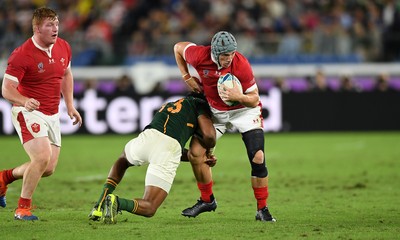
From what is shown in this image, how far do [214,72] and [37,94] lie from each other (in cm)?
194

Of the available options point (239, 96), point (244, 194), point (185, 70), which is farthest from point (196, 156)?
point (244, 194)

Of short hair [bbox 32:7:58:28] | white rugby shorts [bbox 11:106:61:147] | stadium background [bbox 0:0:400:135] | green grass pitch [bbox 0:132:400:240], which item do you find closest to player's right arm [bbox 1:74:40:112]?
white rugby shorts [bbox 11:106:61:147]

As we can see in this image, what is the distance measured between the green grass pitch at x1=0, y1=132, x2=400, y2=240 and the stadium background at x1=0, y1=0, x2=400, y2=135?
1.11m

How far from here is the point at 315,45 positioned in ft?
75.4

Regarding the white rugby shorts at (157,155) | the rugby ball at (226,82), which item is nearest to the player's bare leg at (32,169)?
the white rugby shorts at (157,155)

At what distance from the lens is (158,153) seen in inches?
329

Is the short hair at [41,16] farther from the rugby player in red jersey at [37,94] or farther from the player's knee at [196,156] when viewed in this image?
the player's knee at [196,156]

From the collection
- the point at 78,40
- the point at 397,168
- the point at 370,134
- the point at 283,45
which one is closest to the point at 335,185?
the point at 397,168

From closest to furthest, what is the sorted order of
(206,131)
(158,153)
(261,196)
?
(158,153), (261,196), (206,131)

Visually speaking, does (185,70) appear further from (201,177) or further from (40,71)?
(40,71)

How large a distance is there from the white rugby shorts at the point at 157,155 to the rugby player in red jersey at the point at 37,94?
0.96 meters

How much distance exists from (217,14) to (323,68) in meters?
3.67

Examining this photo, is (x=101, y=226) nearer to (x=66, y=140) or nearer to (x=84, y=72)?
(x=66, y=140)

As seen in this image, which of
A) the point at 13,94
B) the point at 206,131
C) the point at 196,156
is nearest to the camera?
the point at 13,94
